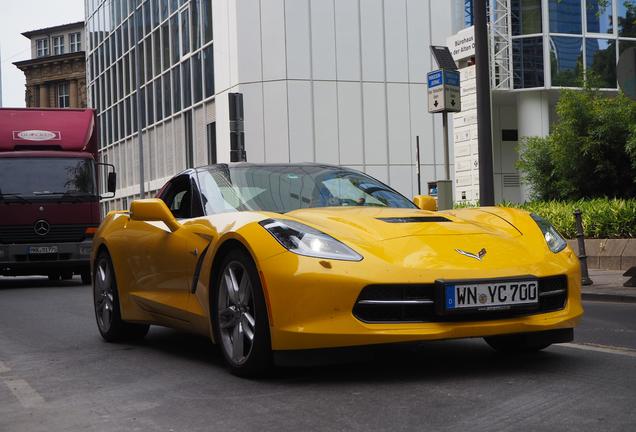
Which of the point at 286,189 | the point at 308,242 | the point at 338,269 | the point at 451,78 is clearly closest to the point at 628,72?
the point at 451,78

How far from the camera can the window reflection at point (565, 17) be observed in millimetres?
31297

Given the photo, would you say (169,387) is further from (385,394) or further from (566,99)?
(566,99)

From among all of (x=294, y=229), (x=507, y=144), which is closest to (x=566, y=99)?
(x=294, y=229)

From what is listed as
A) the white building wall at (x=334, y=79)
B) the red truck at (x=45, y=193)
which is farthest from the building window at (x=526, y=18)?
the red truck at (x=45, y=193)

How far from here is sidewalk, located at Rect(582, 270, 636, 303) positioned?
1045 cm

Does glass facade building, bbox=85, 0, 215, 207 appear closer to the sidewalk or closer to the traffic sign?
the sidewalk

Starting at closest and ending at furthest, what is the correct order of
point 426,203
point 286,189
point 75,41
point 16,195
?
point 286,189 → point 426,203 → point 16,195 → point 75,41

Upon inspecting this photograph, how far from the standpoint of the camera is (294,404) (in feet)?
15.2

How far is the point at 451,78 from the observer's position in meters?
14.7

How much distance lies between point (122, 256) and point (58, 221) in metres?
10.1

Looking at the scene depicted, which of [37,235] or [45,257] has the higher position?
[37,235]

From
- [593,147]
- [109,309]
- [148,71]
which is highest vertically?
[148,71]

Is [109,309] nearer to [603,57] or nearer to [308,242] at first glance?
[308,242]

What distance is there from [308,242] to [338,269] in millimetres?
279
